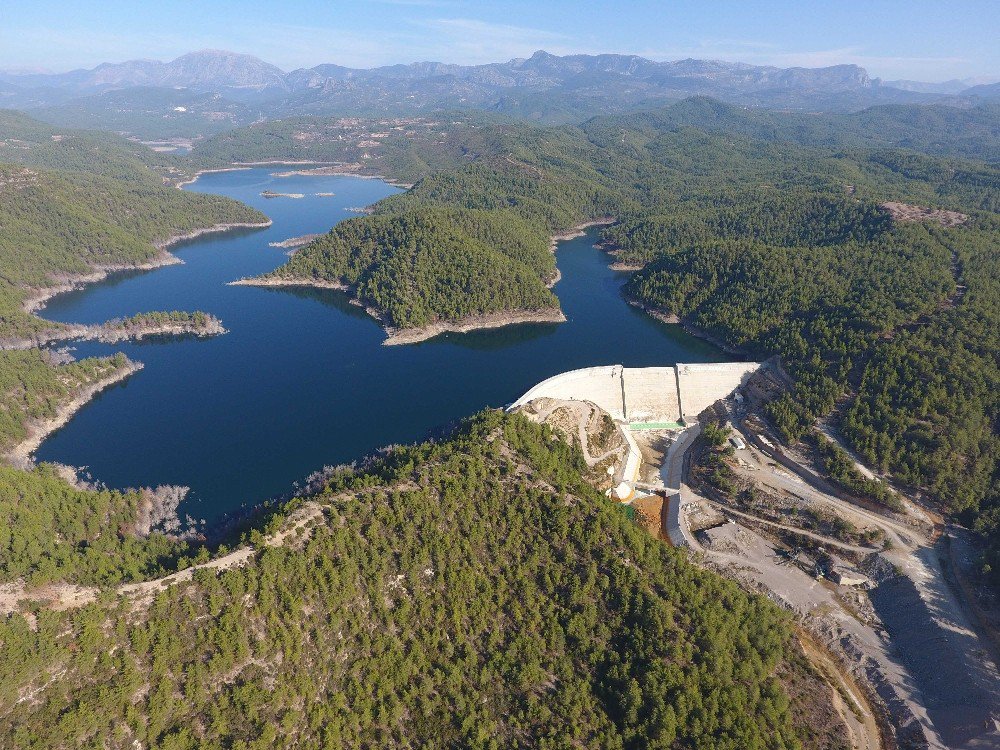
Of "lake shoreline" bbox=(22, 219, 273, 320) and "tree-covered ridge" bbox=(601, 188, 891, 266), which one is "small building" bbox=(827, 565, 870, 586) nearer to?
"tree-covered ridge" bbox=(601, 188, 891, 266)

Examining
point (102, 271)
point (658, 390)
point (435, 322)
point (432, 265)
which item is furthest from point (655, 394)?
point (102, 271)

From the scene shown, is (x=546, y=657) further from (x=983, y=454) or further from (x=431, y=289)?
(x=431, y=289)

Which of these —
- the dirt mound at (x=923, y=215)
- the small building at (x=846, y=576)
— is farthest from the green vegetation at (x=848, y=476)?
the dirt mound at (x=923, y=215)

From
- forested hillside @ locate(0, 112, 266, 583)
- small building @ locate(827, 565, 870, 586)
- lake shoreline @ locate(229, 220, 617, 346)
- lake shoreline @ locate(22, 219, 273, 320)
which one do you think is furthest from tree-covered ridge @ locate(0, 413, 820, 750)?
lake shoreline @ locate(22, 219, 273, 320)

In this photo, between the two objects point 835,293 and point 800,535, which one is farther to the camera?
point 835,293

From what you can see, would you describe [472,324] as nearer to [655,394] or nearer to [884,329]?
[655,394]

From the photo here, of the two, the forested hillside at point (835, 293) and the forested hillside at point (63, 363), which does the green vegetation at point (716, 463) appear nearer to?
the forested hillside at point (835, 293)
